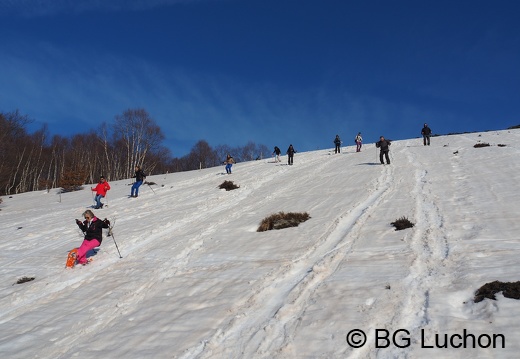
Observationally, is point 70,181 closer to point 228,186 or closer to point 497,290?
point 228,186

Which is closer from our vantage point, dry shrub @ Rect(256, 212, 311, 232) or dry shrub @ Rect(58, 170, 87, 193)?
dry shrub @ Rect(256, 212, 311, 232)

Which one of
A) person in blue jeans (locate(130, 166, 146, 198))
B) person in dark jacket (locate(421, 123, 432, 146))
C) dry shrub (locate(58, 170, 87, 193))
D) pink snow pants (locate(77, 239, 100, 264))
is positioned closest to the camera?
pink snow pants (locate(77, 239, 100, 264))

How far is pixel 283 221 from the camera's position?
10789 mm

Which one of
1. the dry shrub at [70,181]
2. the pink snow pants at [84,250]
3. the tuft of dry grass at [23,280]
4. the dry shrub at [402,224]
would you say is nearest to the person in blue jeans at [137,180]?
the dry shrub at [70,181]

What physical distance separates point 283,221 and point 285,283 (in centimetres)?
447

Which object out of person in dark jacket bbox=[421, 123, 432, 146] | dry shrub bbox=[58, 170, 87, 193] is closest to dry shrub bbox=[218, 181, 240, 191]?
dry shrub bbox=[58, 170, 87, 193]

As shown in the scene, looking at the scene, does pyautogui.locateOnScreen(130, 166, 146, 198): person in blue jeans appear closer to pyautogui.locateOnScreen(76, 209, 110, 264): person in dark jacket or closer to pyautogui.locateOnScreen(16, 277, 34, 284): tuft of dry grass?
pyautogui.locateOnScreen(76, 209, 110, 264): person in dark jacket

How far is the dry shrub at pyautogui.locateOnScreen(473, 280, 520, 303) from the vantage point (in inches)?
185

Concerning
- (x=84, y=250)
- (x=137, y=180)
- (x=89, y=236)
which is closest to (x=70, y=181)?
(x=137, y=180)

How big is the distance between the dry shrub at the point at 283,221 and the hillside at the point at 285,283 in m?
0.40

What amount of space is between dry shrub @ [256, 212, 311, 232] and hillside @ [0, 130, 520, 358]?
1.30 feet

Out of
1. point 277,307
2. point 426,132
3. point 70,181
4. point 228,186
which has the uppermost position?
point 426,132

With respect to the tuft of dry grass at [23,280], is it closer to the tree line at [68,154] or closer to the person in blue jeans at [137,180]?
the person in blue jeans at [137,180]

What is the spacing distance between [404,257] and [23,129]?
60.3 metres
